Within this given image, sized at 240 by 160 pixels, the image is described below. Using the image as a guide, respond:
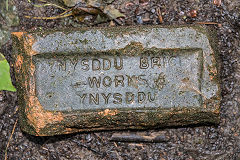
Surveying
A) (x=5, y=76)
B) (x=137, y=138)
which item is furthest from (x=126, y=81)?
(x=5, y=76)

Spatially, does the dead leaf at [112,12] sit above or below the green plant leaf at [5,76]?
above

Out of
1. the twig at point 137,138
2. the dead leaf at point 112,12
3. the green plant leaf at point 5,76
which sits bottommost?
the twig at point 137,138

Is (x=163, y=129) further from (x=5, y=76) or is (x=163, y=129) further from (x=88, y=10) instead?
(x=5, y=76)

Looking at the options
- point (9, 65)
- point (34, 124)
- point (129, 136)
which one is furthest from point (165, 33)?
point (9, 65)

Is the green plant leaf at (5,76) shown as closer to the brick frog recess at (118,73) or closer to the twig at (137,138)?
the brick frog recess at (118,73)

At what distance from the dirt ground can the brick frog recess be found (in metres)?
0.40

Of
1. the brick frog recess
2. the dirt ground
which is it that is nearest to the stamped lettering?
the brick frog recess

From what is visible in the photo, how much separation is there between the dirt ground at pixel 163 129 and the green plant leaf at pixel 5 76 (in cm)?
8

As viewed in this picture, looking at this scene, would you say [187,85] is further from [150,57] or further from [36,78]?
[36,78]

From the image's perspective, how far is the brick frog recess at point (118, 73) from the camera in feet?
7.30

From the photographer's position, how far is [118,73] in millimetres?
2240

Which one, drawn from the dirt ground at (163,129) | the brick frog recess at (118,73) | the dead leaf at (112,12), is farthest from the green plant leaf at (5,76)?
the dead leaf at (112,12)

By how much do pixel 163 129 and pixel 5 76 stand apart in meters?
1.47

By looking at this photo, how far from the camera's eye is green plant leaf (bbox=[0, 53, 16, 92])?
258 centimetres
